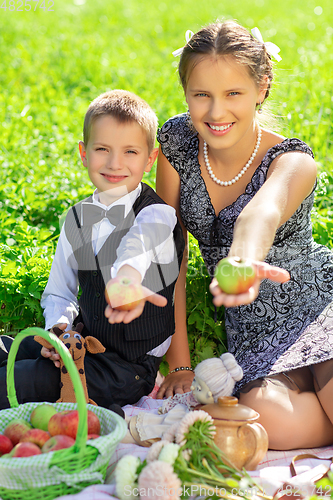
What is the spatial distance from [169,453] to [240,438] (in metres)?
0.28

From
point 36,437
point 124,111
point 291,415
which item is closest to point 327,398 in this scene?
point 291,415

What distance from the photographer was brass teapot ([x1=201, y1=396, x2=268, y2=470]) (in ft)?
5.65

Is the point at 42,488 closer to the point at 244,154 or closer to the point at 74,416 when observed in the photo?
the point at 74,416

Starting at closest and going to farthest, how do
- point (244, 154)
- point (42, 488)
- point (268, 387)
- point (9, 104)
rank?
point (42, 488)
point (268, 387)
point (244, 154)
point (9, 104)

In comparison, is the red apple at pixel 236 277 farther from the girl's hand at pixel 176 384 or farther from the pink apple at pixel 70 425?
the girl's hand at pixel 176 384

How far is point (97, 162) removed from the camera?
7.30 ft

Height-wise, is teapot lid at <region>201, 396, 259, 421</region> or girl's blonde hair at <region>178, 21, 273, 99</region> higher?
girl's blonde hair at <region>178, 21, 273, 99</region>

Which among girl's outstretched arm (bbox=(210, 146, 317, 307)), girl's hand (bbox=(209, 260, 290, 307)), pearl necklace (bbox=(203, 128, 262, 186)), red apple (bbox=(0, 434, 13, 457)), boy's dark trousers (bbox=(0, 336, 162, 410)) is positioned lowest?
red apple (bbox=(0, 434, 13, 457))

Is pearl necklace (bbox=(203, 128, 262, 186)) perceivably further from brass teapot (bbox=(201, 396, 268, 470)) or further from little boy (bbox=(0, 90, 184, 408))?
brass teapot (bbox=(201, 396, 268, 470))

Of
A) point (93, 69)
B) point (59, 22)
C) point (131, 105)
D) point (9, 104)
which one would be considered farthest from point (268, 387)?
point (59, 22)

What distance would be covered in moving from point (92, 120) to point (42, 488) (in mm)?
1456

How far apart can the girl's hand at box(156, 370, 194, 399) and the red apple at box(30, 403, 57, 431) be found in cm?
68

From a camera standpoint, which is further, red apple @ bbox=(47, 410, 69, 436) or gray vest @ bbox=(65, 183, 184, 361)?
gray vest @ bbox=(65, 183, 184, 361)

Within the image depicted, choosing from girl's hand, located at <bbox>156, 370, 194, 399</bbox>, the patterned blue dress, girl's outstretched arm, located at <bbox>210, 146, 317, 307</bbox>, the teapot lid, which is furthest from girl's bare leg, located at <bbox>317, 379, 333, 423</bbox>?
girl's outstretched arm, located at <bbox>210, 146, 317, 307</bbox>
